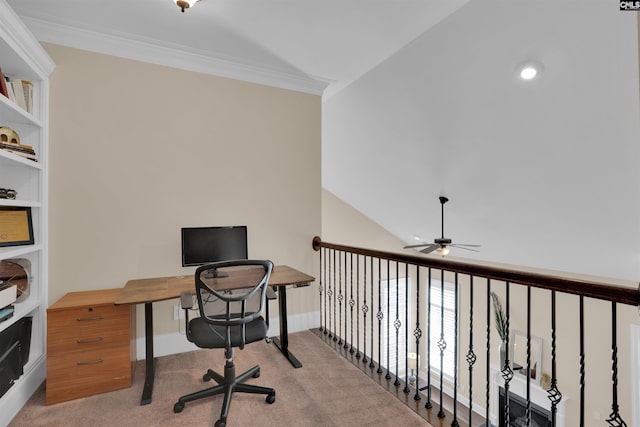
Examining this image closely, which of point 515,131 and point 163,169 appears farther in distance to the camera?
point 515,131

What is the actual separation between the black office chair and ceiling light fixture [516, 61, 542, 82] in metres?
2.59

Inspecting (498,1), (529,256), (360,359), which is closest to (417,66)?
(498,1)

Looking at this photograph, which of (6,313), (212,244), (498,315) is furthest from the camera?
(498,315)

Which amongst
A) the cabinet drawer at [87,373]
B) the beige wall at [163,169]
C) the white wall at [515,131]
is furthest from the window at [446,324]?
the cabinet drawer at [87,373]

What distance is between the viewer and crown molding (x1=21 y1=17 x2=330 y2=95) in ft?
8.75


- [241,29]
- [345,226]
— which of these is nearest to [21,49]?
[241,29]

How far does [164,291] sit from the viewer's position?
98.3 inches

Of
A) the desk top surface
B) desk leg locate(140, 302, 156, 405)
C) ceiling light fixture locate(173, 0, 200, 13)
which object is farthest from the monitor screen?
ceiling light fixture locate(173, 0, 200, 13)

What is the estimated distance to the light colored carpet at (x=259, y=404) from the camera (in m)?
2.08

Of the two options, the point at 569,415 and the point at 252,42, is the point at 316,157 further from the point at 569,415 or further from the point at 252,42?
the point at 569,415

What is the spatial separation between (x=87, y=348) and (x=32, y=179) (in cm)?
134

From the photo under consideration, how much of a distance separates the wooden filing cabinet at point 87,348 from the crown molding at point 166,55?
2.04 m

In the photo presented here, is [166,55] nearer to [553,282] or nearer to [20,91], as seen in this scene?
[20,91]

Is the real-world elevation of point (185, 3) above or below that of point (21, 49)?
above
